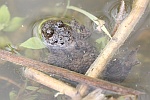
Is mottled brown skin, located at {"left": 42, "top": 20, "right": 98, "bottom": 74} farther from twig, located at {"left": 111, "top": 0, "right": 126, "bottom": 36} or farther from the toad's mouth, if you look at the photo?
twig, located at {"left": 111, "top": 0, "right": 126, "bottom": 36}

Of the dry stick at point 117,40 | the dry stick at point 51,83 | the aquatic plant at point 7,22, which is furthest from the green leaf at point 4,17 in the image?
the dry stick at point 117,40

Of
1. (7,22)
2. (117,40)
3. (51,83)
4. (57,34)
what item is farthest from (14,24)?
(117,40)

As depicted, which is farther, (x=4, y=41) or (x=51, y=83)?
(x=4, y=41)

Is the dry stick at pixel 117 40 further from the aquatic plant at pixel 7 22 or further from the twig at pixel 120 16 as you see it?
the aquatic plant at pixel 7 22

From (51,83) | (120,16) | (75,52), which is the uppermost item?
(120,16)

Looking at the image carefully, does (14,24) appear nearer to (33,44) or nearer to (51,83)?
(33,44)

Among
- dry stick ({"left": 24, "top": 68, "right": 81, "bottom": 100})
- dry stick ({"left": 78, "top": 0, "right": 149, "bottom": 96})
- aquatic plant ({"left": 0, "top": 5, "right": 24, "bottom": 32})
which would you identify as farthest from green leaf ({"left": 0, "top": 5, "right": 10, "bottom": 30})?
dry stick ({"left": 78, "top": 0, "right": 149, "bottom": 96})

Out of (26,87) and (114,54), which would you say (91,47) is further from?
(26,87)
